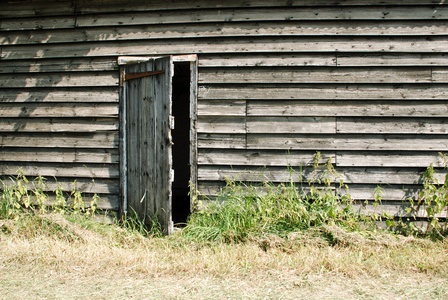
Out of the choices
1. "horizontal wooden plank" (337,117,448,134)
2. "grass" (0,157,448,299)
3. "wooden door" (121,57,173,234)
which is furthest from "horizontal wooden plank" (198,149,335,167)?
"wooden door" (121,57,173,234)

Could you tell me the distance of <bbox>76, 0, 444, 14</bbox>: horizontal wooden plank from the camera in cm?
393

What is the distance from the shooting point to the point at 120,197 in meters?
4.14

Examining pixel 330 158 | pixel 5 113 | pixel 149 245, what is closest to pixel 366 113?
pixel 330 158

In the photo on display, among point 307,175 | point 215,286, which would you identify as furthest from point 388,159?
point 215,286

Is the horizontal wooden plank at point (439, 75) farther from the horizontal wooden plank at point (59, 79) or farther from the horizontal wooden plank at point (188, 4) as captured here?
the horizontal wooden plank at point (59, 79)

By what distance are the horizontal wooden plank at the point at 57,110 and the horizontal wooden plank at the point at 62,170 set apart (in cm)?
72

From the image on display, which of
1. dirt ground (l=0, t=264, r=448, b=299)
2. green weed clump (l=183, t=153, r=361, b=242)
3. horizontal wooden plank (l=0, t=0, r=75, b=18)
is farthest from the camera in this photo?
horizontal wooden plank (l=0, t=0, r=75, b=18)

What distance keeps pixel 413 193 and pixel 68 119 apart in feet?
16.0

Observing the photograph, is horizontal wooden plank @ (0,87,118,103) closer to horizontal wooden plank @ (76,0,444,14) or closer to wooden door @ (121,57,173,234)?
wooden door @ (121,57,173,234)

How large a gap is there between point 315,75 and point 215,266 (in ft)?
8.98

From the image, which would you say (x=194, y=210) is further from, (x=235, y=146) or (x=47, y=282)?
(x=47, y=282)

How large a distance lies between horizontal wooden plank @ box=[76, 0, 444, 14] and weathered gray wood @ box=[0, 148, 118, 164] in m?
2.02

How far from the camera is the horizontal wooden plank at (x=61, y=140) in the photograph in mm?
4219

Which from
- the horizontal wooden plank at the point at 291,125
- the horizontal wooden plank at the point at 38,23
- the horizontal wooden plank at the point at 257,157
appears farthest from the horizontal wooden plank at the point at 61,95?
the horizontal wooden plank at the point at 291,125
